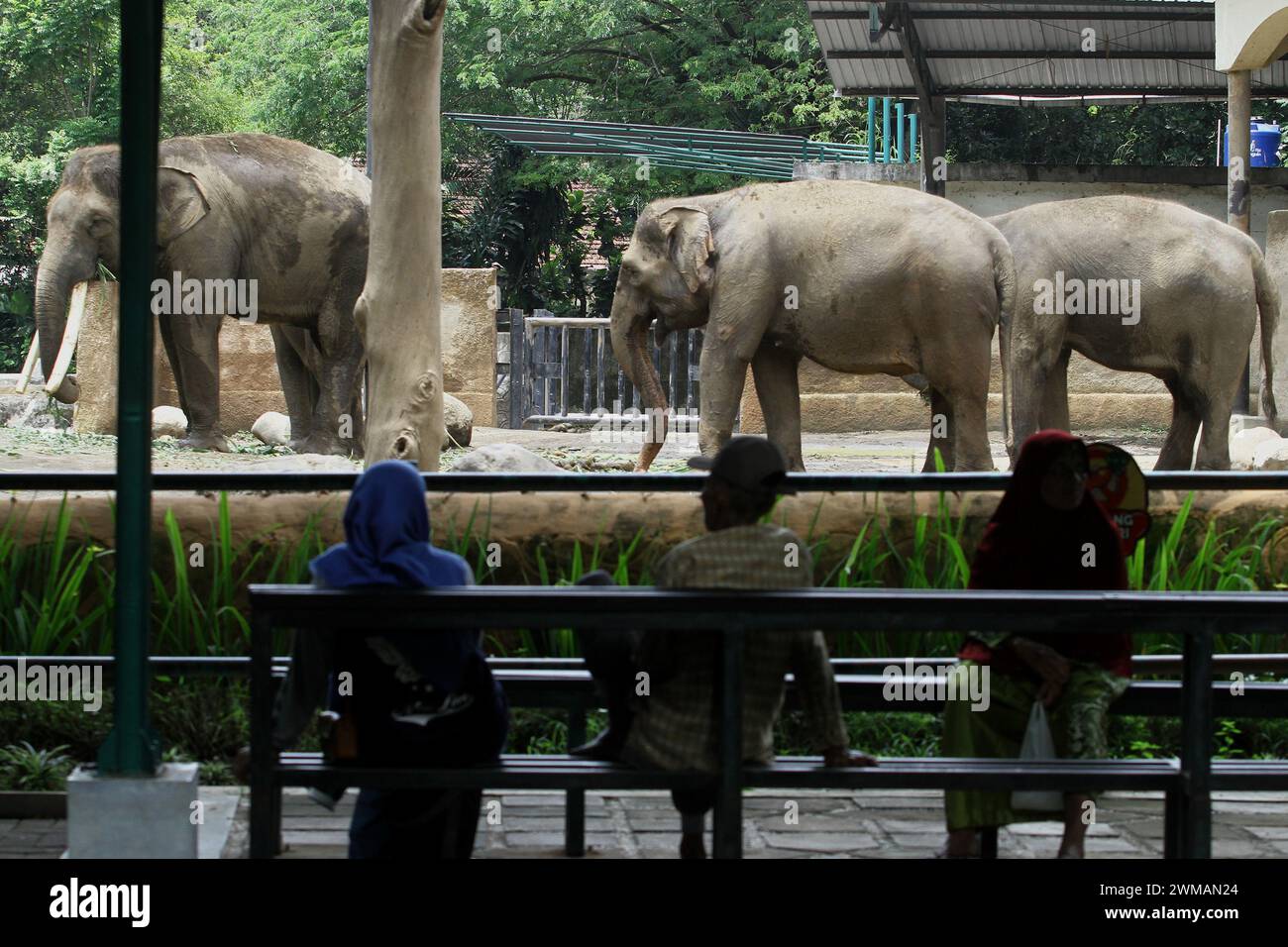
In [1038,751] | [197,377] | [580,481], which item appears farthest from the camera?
[197,377]

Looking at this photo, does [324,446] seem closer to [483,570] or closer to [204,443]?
[204,443]

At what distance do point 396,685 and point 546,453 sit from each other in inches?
361

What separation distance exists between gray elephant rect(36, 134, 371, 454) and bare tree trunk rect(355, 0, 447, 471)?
4.28 meters

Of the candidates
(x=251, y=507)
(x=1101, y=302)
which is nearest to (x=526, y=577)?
(x=251, y=507)

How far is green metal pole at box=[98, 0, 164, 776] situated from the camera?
4.34 meters

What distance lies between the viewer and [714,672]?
444 cm

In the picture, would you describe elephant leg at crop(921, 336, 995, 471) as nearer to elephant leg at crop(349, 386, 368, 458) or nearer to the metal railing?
elephant leg at crop(349, 386, 368, 458)

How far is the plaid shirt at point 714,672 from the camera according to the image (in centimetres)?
439

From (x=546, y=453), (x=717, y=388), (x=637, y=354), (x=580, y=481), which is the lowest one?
A: (x=580, y=481)

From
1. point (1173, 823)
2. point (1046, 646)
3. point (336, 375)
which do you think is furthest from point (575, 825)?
point (336, 375)

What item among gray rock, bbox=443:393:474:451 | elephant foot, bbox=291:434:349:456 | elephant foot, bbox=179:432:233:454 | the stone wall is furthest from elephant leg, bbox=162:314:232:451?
the stone wall
